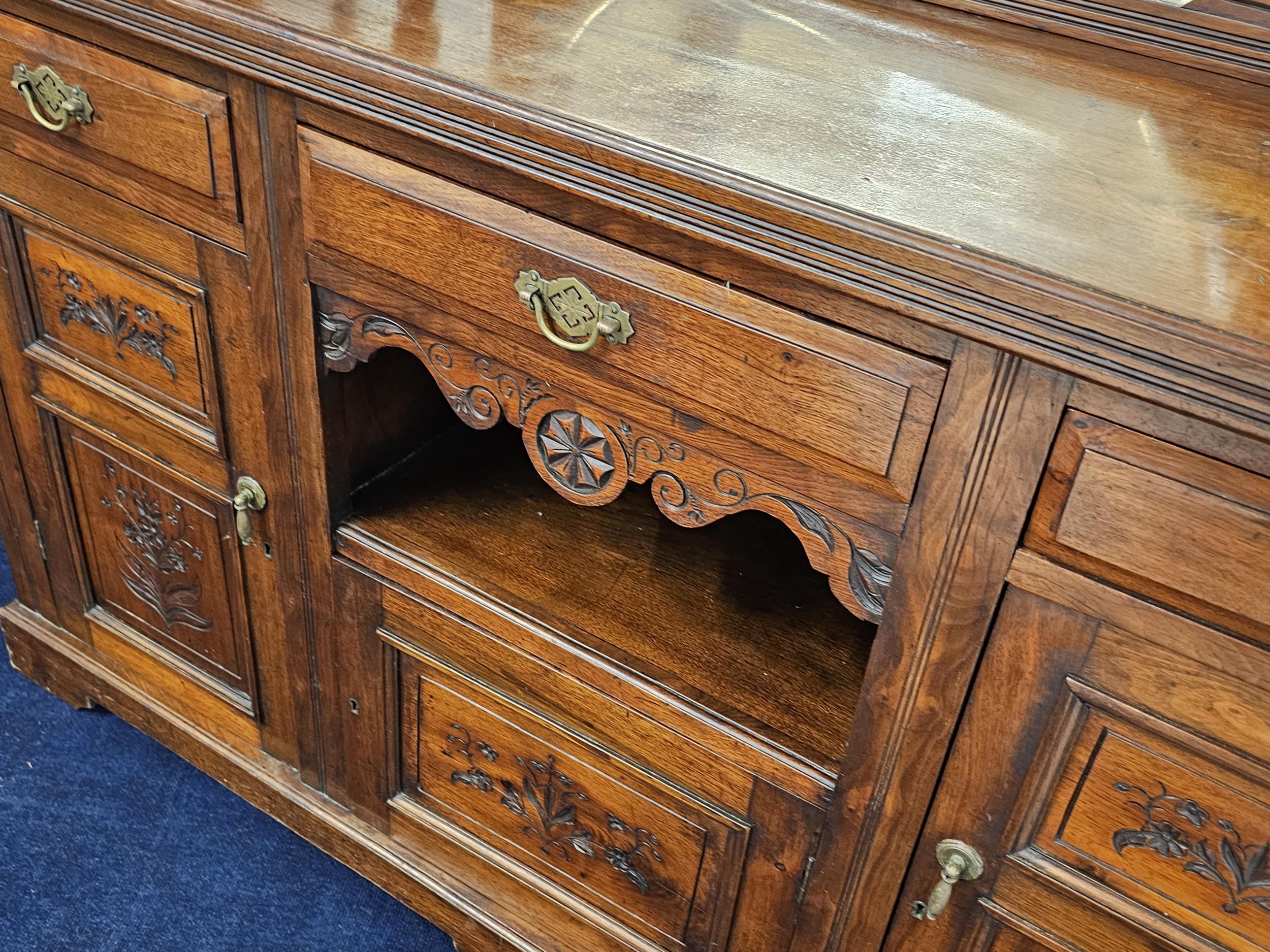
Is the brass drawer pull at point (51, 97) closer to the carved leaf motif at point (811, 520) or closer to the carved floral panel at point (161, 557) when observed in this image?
the carved floral panel at point (161, 557)

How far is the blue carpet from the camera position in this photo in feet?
3.43

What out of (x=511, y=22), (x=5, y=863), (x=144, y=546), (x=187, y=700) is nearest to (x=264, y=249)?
(x=511, y=22)

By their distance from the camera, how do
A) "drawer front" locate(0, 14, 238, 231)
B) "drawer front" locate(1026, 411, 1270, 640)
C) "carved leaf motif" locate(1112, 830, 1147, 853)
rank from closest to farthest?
1. "drawer front" locate(1026, 411, 1270, 640)
2. "carved leaf motif" locate(1112, 830, 1147, 853)
3. "drawer front" locate(0, 14, 238, 231)

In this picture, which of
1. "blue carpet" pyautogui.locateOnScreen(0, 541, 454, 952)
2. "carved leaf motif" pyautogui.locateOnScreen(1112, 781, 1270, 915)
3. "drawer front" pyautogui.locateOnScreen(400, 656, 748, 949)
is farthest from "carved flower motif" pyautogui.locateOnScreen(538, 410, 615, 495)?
"blue carpet" pyautogui.locateOnScreen(0, 541, 454, 952)

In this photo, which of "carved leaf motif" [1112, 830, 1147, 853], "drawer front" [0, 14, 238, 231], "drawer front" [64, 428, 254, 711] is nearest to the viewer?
"carved leaf motif" [1112, 830, 1147, 853]

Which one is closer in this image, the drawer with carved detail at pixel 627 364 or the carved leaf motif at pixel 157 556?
the drawer with carved detail at pixel 627 364

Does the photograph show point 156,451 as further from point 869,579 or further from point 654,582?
point 869,579

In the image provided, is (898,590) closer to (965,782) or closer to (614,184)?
(965,782)

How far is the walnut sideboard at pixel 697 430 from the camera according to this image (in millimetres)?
541

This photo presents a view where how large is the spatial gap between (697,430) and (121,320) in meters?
0.52

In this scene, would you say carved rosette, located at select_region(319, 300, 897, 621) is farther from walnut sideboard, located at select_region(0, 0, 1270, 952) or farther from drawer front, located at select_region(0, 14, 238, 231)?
drawer front, located at select_region(0, 14, 238, 231)

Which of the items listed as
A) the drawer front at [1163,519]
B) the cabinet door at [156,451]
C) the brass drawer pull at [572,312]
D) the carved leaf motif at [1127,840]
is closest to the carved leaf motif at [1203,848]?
the carved leaf motif at [1127,840]

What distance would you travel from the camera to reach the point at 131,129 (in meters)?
0.79

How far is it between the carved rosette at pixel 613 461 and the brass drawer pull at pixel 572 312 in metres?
0.04
